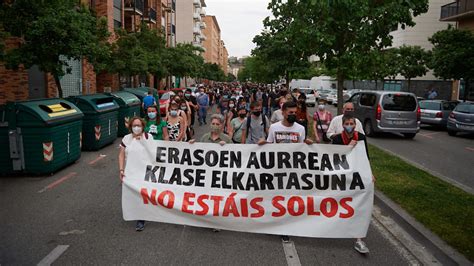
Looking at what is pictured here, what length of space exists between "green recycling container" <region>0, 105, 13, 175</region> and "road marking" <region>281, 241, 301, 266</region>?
645 centimetres

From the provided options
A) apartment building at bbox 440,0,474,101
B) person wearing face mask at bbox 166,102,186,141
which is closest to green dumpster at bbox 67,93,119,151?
person wearing face mask at bbox 166,102,186,141

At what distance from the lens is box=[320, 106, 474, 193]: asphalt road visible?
32.6 feet

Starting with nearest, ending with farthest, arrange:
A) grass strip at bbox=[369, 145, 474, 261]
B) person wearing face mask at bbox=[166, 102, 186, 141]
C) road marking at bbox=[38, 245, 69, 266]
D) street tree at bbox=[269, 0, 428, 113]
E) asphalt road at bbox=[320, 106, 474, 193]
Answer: road marking at bbox=[38, 245, 69, 266]
grass strip at bbox=[369, 145, 474, 261]
person wearing face mask at bbox=[166, 102, 186, 141]
asphalt road at bbox=[320, 106, 474, 193]
street tree at bbox=[269, 0, 428, 113]

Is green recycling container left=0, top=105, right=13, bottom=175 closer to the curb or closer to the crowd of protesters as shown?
the crowd of protesters

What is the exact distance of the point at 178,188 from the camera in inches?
215

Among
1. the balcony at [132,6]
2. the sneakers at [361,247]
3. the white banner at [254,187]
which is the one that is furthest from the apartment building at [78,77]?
the sneakers at [361,247]

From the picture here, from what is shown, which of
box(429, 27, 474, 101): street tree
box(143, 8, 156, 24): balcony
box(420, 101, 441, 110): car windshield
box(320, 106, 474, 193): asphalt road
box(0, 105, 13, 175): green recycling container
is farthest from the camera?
box(143, 8, 156, 24): balcony

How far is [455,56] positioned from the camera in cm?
2389

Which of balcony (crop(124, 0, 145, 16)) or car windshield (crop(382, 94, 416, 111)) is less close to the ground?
balcony (crop(124, 0, 145, 16))

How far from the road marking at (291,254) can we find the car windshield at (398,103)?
12.0 metres

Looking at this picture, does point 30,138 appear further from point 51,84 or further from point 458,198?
point 51,84

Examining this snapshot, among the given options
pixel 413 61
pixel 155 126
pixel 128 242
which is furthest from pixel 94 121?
pixel 413 61

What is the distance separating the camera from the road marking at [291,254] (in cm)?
468

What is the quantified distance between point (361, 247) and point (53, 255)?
3.65 metres
